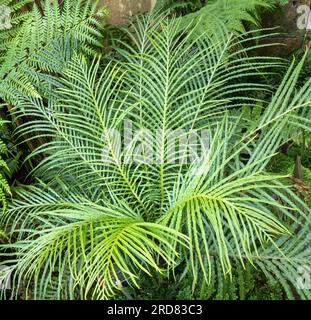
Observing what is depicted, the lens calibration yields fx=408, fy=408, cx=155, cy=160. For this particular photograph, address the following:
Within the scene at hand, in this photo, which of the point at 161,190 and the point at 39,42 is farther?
the point at 39,42

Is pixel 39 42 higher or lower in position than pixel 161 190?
higher

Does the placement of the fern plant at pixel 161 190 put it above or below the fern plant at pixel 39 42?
below

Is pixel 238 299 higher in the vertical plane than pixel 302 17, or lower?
lower

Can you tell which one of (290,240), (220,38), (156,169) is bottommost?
(290,240)

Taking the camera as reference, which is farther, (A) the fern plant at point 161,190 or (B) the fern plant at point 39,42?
(B) the fern plant at point 39,42

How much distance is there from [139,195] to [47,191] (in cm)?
37

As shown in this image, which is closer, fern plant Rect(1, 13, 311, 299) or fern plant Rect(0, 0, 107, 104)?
fern plant Rect(1, 13, 311, 299)

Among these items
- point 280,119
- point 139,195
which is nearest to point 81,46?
point 139,195

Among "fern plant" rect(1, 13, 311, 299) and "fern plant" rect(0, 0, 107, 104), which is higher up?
"fern plant" rect(0, 0, 107, 104)
